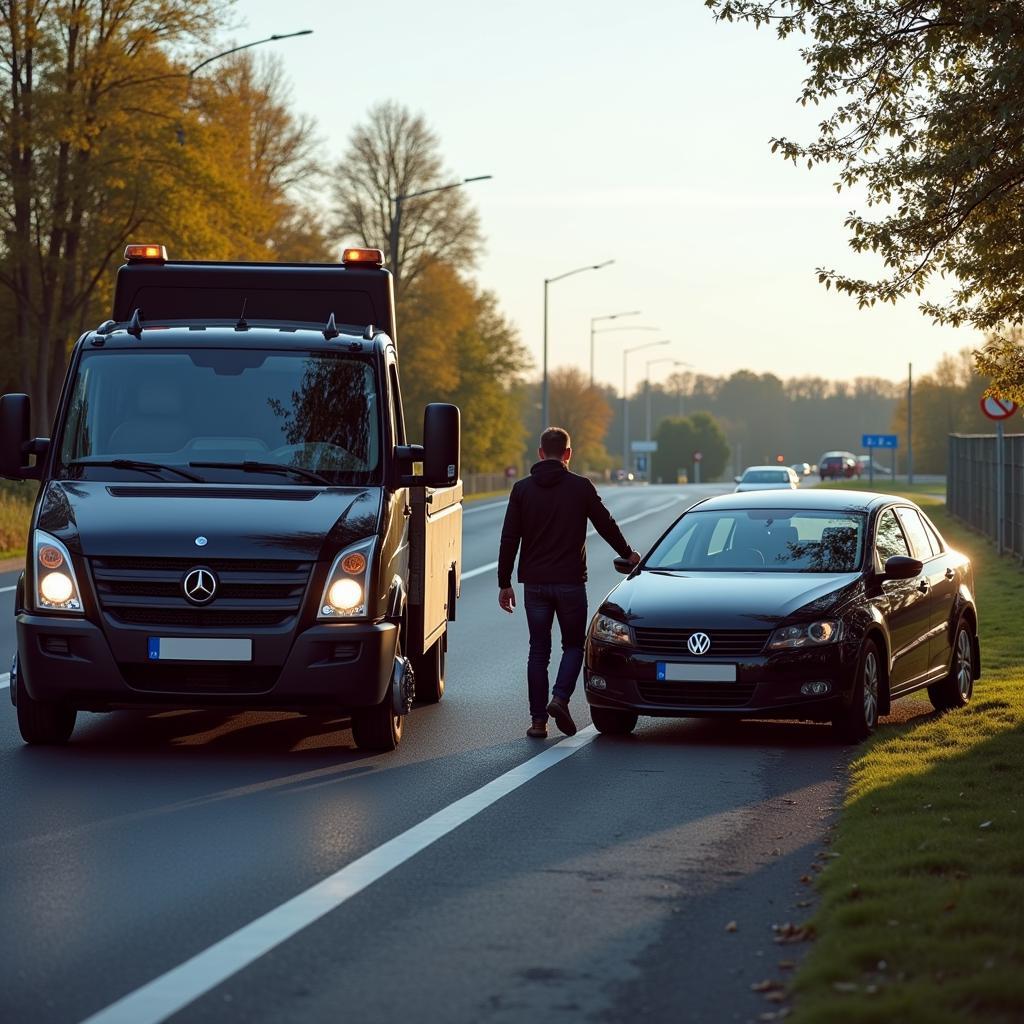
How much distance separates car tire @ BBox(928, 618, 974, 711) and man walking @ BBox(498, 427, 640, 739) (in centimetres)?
279

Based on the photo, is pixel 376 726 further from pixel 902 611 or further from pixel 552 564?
pixel 902 611

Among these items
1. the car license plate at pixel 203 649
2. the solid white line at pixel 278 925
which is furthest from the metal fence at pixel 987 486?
the solid white line at pixel 278 925

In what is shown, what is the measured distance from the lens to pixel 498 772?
10.8 metres

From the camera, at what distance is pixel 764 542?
13188 mm

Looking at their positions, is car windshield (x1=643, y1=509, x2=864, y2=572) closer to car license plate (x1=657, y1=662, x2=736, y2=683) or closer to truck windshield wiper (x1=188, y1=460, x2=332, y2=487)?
car license plate (x1=657, y1=662, x2=736, y2=683)

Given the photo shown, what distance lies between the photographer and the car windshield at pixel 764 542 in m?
12.9

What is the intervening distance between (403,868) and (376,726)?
3381 millimetres

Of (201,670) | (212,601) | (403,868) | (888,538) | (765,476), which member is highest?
(765,476)

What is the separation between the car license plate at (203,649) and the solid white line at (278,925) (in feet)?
4.95

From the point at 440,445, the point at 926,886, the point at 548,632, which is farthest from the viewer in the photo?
the point at 548,632

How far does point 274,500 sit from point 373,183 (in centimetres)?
6846

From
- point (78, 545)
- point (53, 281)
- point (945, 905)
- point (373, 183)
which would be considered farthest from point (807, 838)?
point (373, 183)

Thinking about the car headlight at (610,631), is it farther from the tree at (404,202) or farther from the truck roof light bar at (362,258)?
the tree at (404,202)

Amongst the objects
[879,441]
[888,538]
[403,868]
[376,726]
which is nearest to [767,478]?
[879,441]
